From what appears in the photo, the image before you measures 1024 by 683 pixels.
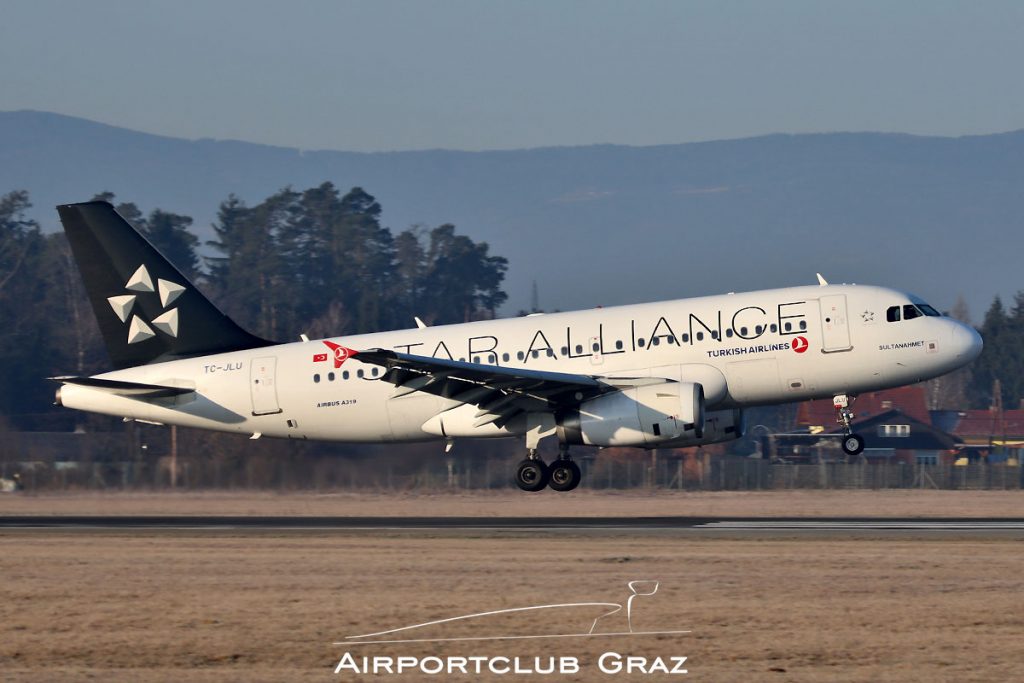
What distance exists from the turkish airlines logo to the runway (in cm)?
422

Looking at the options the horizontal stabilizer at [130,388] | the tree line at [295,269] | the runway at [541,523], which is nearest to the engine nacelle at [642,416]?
the runway at [541,523]

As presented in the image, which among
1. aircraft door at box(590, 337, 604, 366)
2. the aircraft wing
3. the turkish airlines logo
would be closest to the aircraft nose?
the aircraft wing

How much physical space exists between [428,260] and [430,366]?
123996 millimetres

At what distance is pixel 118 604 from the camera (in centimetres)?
2375

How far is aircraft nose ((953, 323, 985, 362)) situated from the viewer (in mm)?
35938

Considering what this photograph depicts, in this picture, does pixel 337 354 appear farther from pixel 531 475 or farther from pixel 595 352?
pixel 595 352

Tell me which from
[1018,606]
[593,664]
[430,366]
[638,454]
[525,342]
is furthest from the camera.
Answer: [638,454]

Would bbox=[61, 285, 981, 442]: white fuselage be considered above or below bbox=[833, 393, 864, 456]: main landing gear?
above

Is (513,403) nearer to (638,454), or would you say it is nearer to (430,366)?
(430,366)

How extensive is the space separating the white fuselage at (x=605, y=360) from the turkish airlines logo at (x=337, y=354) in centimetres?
6

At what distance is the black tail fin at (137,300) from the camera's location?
40250 mm

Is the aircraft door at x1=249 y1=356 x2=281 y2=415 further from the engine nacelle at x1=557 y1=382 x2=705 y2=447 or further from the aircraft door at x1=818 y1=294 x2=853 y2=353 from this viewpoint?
the aircraft door at x1=818 y1=294 x2=853 y2=353

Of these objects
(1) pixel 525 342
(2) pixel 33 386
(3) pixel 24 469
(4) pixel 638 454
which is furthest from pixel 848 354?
(2) pixel 33 386

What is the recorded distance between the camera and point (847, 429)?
36969mm
